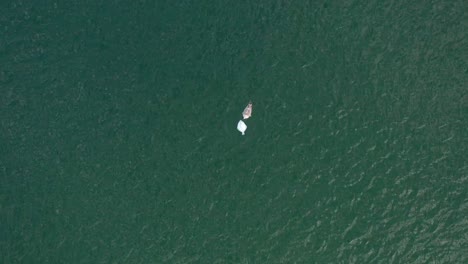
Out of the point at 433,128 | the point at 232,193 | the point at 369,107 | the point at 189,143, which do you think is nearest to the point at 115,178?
the point at 189,143

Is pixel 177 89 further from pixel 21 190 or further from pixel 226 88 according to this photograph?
pixel 21 190

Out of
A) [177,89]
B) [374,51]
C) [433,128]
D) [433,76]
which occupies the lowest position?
[433,128]

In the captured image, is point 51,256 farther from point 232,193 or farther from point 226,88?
point 226,88

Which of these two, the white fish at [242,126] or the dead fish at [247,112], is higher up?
the dead fish at [247,112]

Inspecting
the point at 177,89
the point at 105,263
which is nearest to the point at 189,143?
the point at 177,89

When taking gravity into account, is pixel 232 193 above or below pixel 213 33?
below

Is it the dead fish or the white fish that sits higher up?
the dead fish
